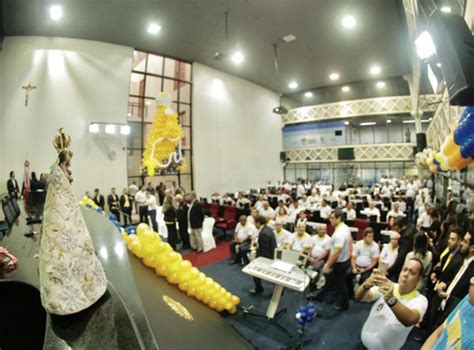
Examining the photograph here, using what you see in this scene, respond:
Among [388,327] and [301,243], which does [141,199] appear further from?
[388,327]

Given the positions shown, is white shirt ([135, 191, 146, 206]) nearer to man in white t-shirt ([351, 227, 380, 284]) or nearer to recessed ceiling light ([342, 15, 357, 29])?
man in white t-shirt ([351, 227, 380, 284])

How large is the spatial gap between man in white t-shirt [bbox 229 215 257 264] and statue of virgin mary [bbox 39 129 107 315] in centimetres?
528

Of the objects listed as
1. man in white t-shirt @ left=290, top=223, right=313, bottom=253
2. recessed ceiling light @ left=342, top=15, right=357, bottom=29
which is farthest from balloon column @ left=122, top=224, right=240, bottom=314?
recessed ceiling light @ left=342, top=15, right=357, bottom=29

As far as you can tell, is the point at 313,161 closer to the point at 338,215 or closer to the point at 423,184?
the point at 423,184

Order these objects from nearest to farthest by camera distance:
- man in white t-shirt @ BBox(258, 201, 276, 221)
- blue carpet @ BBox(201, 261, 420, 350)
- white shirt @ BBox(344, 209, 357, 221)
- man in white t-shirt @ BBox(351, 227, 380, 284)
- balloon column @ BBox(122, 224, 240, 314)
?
balloon column @ BBox(122, 224, 240, 314)
blue carpet @ BBox(201, 261, 420, 350)
man in white t-shirt @ BBox(351, 227, 380, 284)
white shirt @ BBox(344, 209, 357, 221)
man in white t-shirt @ BBox(258, 201, 276, 221)

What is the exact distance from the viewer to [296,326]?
3.84m

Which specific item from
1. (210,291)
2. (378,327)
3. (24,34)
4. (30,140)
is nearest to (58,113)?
(30,140)

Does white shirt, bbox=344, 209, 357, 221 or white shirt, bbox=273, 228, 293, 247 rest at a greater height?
white shirt, bbox=344, 209, 357, 221

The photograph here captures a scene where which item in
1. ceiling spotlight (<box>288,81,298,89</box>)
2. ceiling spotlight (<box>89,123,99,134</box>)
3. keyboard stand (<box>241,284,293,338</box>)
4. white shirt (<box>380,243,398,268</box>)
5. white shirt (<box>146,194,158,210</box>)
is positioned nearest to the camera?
keyboard stand (<box>241,284,293,338</box>)

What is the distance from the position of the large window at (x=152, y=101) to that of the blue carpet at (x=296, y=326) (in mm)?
7558

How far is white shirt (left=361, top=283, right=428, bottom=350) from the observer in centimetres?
205

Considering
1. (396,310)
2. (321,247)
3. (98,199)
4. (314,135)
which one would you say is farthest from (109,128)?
(314,135)

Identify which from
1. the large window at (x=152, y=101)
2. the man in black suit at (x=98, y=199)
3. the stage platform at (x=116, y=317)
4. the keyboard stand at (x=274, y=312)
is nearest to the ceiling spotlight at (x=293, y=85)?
the large window at (x=152, y=101)

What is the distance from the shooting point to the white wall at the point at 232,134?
1392cm
